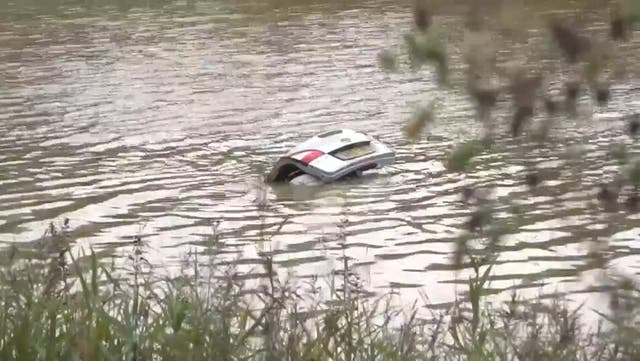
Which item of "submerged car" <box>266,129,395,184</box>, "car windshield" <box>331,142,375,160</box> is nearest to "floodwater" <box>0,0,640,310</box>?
"submerged car" <box>266,129,395,184</box>

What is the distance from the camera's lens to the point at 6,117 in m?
18.7

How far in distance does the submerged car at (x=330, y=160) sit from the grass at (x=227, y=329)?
956cm

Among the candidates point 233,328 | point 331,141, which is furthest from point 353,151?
point 233,328

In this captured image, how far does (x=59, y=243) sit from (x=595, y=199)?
250 centimetres

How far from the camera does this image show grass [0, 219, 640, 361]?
3652mm

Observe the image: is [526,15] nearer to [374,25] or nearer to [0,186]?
[0,186]

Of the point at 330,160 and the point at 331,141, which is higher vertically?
the point at 331,141

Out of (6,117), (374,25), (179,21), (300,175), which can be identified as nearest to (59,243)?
(300,175)

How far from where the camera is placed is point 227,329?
12.7ft

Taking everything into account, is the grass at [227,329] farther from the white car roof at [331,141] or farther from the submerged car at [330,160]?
the white car roof at [331,141]

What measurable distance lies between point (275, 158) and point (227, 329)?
38.3 feet

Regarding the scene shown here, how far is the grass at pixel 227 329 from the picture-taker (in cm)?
365

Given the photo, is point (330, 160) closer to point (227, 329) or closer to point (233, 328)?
point (233, 328)

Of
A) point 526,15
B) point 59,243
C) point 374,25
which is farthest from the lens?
point 374,25
